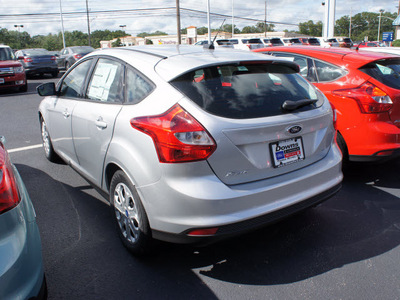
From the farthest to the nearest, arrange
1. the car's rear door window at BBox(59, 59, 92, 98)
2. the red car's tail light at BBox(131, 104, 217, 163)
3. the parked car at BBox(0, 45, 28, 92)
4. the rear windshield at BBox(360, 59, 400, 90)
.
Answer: the parked car at BBox(0, 45, 28, 92) → the rear windshield at BBox(360, 59, 400, 90) → the car's rear door window at BBox(59, 59, 92, 98) → the red car's tail light at BBox(131, 104, 217, 163)

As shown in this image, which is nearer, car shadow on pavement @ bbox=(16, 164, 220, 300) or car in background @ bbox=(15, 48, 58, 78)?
car shadow on pavement @ bbox=(16, 164, 220, 300)

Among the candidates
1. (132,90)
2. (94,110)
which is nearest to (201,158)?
(132,90)

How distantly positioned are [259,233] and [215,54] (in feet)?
5.27

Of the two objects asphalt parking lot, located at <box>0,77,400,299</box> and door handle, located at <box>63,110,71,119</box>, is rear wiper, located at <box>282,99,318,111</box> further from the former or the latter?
door handle, located at <box>63,110,71,119</box>

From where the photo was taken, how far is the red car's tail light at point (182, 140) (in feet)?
8.03

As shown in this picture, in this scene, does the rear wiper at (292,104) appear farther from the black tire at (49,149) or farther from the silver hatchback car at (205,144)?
the black tire at (49,149)

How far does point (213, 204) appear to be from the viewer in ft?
8.00

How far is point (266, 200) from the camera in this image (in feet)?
8.58

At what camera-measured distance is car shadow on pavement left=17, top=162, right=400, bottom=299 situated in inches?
107

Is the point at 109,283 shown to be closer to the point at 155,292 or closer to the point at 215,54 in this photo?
the point at 155,292

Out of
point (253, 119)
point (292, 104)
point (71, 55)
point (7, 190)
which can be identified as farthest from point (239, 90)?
point (71, 55)

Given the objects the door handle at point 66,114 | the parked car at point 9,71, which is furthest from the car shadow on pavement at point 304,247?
the parked car at point 9,71

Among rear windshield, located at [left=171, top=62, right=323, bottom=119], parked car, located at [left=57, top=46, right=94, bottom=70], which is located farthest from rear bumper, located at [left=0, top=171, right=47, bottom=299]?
parked car, located at [left=57, top=46, right=94, bottom=70]

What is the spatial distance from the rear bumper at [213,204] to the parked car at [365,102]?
1.74m
